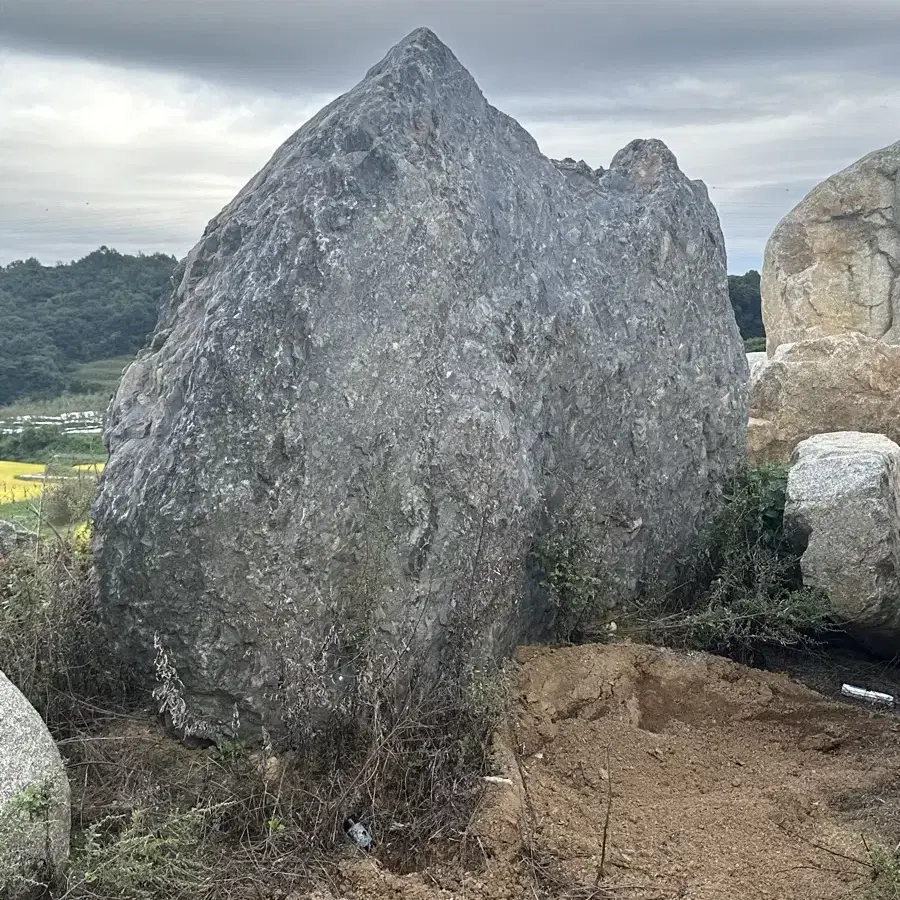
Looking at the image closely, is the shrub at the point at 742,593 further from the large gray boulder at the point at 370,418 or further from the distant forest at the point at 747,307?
the distant forest at the point at 747,307

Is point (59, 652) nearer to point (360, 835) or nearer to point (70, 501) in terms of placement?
point (70, 501)

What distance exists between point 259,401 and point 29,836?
1.74 metres

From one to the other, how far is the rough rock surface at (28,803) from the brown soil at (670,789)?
35.5 inches

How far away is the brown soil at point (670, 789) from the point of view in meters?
3.79

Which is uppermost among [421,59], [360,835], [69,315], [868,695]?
[421,59]

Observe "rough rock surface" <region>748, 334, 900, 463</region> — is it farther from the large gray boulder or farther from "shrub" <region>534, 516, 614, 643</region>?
"shrub" <region>534, 516, 614, 643</region>

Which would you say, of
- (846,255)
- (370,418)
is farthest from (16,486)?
(846,255)

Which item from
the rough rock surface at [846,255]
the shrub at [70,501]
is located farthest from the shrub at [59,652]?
the rough rock surface at [846,255]

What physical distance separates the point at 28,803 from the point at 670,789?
254cm

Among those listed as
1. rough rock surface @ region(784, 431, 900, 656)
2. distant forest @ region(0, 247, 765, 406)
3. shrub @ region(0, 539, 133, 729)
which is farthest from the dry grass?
distant forest @ region(0, 247, 765, 406)

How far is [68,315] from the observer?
47.7 ft

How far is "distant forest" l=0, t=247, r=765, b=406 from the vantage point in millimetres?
13125

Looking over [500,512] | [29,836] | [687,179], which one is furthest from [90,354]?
[29,836]

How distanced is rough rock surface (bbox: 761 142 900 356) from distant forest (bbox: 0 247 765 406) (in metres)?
0.83
